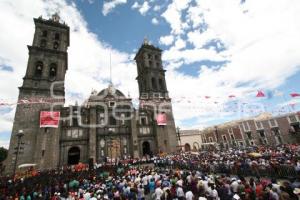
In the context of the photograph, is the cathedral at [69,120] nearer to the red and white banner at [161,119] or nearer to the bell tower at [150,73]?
the red and white banner at [161,119]

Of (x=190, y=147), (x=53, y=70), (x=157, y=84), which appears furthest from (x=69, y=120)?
(x=190, y=147)

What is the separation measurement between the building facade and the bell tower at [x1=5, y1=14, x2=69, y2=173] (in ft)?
97.8

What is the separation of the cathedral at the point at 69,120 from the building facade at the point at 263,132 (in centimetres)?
1420

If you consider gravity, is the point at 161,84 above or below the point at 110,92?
above

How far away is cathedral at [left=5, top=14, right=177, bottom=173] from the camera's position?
24.2 meters

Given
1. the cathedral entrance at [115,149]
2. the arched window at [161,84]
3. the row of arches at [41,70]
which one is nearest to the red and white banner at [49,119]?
the row of arches at [41,70]

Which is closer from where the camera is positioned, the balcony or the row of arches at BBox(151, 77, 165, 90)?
the balcony

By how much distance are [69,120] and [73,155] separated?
5.81 meters

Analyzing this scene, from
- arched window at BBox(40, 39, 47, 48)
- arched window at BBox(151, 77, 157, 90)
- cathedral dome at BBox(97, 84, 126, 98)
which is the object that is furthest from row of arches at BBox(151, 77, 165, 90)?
arched window at BBox(40, 39, 47, 48)

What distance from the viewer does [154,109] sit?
3516 cm

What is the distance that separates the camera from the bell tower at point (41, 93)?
23.4 meters

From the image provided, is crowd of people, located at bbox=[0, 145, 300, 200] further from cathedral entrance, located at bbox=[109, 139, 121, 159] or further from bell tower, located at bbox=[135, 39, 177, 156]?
bell tower, located at bbox=[135, 39, 177, 156]

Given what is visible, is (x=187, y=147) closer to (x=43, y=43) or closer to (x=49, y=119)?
(x=49, y=119)

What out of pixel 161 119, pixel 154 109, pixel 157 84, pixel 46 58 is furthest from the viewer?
pixel 157 84
